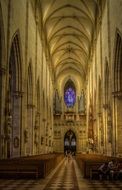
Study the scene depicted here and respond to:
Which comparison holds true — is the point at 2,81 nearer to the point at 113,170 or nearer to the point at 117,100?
the point at 113,170

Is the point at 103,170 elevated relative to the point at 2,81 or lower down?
lower down

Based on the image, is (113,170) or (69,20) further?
(69,20)

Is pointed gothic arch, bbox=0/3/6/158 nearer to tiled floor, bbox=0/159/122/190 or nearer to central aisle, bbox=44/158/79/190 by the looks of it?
central aisle, bbox=44/158/79/190

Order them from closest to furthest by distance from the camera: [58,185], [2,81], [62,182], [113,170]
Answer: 1. [58,185]
2. [62,182]
3. [113,170]
4. [2,81]

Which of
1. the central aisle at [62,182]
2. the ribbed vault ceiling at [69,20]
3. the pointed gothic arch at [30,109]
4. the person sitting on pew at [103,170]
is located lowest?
the central aisle at [62,182]

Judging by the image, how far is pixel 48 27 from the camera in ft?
138

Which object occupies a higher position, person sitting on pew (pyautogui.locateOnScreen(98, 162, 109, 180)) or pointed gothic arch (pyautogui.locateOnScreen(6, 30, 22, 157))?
pointed gothic arch (pyautogui.locateOnScreen(6, 30, 22, 157))

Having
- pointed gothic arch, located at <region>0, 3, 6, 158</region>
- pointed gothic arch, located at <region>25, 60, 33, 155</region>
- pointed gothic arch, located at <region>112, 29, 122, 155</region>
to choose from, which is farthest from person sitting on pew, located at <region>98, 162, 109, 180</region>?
pointed gothic arch, located at <region>25, 60, 33, 155</region>

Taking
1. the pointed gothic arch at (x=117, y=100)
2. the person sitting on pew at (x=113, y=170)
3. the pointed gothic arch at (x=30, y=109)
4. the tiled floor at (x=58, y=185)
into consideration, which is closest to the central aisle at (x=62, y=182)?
the tiled floor at (x=58, y=185)

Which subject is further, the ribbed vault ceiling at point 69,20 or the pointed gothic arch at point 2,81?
the ribbed vault ceiling at point 69,20

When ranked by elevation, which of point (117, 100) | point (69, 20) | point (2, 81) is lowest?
point (117, 100)

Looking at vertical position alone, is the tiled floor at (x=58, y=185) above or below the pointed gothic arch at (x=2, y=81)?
below

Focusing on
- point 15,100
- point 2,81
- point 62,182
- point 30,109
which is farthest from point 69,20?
point 62,182

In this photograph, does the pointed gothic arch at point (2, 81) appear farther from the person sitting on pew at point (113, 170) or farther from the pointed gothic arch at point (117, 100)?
the pointed gothic arch at point (117, 100)
